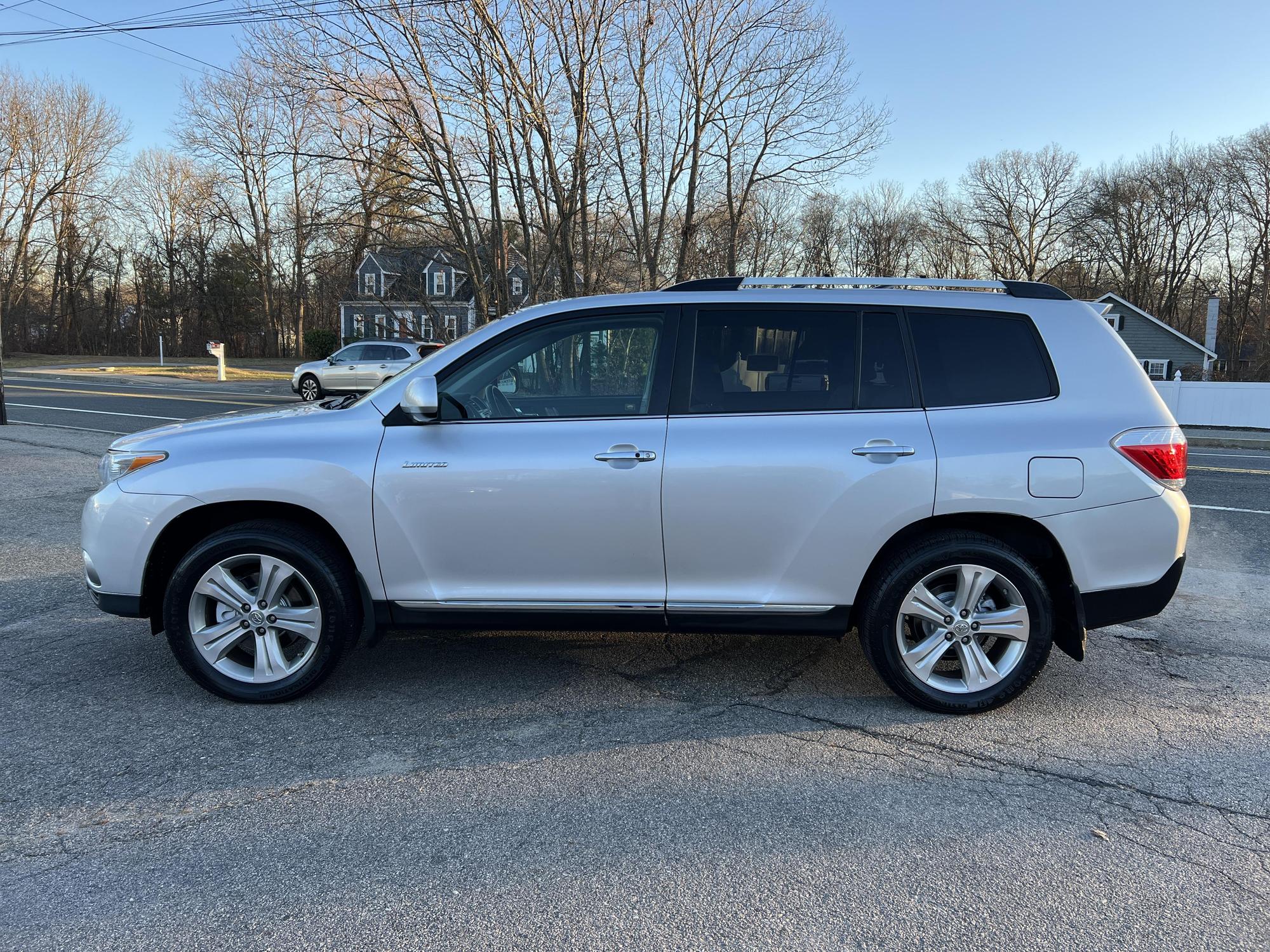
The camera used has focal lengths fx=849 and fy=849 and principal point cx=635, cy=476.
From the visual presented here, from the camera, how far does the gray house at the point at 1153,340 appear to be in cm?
4500

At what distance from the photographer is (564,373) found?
396 centimetres

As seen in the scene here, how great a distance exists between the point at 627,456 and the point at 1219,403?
88.8 ft

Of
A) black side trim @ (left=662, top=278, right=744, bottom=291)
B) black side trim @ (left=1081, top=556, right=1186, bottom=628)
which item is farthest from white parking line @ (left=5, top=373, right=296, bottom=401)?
black side trim @ (left=1081, top=556, right=1186, bottom=628)

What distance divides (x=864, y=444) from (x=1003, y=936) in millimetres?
1926

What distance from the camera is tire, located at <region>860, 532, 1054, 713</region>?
3.70 m

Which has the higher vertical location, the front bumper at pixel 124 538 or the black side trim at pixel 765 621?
the front bumper at pixel 124 538

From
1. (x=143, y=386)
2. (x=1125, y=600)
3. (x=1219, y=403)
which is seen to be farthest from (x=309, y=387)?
(x=1219, y=403)

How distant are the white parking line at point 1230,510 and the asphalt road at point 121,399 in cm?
1178

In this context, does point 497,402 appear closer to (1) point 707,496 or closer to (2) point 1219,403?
(1) point 707,496

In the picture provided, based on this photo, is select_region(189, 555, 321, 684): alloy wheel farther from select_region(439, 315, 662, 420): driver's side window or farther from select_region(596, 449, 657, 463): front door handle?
select_region(596, 449, 657, 463): front door handle

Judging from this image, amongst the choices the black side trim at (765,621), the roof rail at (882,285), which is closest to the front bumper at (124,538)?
the black side trim at (765,621)

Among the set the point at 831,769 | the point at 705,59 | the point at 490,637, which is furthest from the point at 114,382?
the point at 831,769

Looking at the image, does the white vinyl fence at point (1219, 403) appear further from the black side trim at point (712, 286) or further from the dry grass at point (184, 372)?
the dry grass at point (184, 372)

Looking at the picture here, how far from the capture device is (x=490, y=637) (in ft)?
15.6
